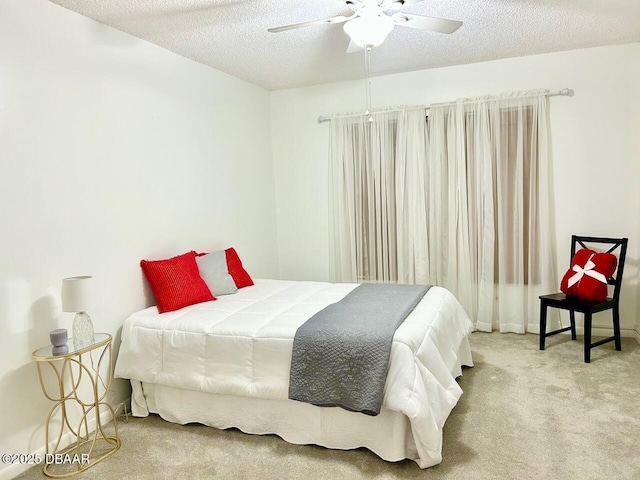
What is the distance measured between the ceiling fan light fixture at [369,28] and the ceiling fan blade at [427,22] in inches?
3.1

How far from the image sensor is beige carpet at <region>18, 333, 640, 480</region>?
228 centimetres

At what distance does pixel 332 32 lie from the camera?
3.29 metres

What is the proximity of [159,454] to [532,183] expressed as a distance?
361cm

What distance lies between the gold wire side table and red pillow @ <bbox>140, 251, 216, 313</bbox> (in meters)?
0.53

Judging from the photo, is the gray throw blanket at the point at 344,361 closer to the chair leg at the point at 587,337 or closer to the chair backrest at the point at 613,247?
the chair leg at the point at 587,337

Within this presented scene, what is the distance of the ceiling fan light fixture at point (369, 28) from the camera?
8.00 ft

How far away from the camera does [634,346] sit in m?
3.84

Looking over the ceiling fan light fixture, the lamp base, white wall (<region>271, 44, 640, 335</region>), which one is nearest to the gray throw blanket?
the lamp base

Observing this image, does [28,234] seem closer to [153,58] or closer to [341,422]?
[153,58]

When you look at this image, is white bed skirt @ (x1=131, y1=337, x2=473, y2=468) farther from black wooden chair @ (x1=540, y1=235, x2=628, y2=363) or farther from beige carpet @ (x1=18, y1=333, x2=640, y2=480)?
black wooden chair @ (x1=540, y1=235, x2=628, y2=363)

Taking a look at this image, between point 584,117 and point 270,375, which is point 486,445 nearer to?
point 270,375

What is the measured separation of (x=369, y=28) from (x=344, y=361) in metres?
1.74

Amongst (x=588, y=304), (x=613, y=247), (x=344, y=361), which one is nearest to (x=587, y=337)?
(x=588, y=304)

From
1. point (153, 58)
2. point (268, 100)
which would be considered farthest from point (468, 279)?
point (153, 58)
